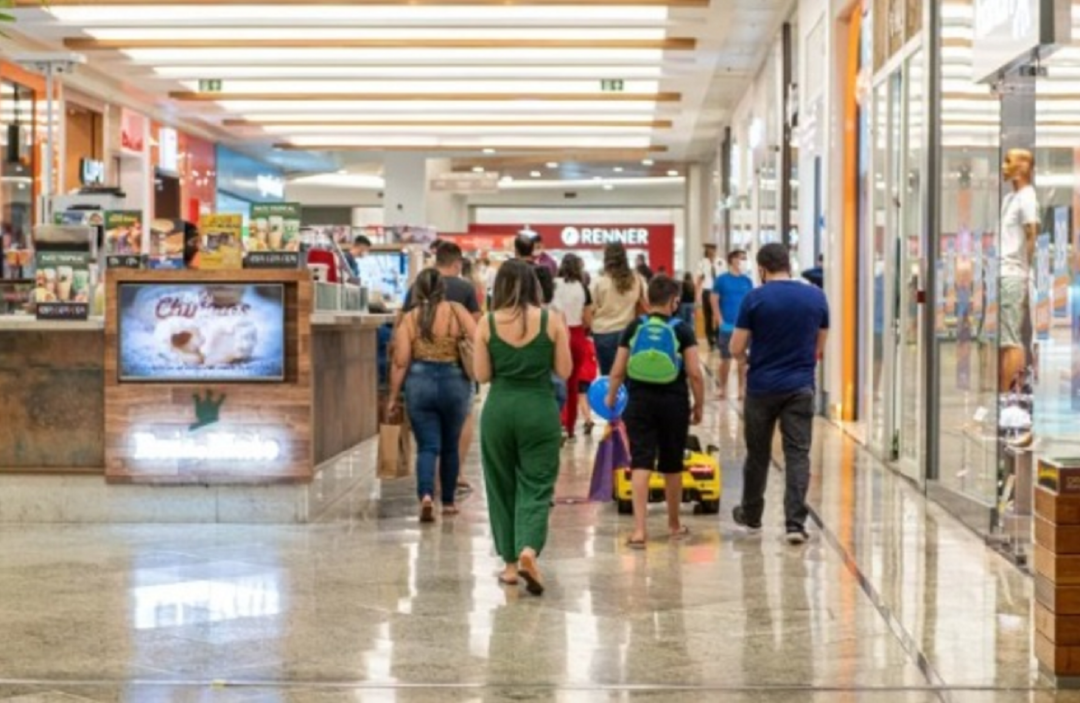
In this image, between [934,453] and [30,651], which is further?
[934,453]

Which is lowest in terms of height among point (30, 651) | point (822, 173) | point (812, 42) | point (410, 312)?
point (30, 651)

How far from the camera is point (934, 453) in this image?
10711 millimetres

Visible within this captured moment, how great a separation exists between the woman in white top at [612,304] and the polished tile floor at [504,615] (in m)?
3.45

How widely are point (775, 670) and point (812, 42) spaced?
12.3m

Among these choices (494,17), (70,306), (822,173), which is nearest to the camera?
(70,306)

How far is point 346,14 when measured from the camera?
18703 mm

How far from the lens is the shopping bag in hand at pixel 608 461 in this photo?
10250mm

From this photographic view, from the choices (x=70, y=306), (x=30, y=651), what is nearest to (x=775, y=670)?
(x=30, y=651)

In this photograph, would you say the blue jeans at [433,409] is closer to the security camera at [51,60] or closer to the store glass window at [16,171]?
the security camera at [51,60]

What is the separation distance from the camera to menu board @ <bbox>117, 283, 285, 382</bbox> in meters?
9.27

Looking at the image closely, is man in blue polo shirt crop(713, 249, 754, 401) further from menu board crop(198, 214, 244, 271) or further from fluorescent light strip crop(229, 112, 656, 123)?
menu board crop(198, 214, 244, 271)

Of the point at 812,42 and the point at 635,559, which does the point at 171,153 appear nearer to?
the point at 812,42

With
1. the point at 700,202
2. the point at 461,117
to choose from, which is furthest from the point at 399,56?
the point at 700,202

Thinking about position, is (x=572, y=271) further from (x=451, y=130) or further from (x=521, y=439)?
(x=451, y=130)
